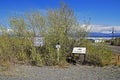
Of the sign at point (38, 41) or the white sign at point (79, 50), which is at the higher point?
the sign at point (38, 41)

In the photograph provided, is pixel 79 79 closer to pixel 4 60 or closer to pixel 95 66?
pixel 95 66

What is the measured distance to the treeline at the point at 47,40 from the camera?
55.7ft

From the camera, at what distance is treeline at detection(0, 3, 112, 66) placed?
17.0 metres

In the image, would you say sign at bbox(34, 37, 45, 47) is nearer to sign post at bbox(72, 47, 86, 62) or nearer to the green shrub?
sign post at bbox(72, 47, 86, 62)

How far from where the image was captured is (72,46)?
60.7 ft

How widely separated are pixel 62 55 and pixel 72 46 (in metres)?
1.68

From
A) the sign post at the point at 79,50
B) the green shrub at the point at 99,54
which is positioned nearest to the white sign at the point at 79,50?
the sign post at the point at 79,50

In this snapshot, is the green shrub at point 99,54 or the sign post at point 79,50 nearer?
the green shrub at point 99,54

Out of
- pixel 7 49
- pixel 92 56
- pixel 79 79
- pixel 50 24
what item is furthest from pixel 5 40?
pixel 79 79

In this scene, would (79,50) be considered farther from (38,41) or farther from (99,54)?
(38,41)

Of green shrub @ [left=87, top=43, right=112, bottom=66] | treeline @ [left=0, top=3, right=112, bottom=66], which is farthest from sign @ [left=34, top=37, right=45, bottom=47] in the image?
green shrub @ [left=87, top=43, right=112, bottom=66]

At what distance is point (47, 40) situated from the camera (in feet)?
57.3

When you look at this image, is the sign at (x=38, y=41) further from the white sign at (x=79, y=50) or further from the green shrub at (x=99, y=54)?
the green shrub at (x=99, y=54)

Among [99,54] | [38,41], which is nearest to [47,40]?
[38,41]
